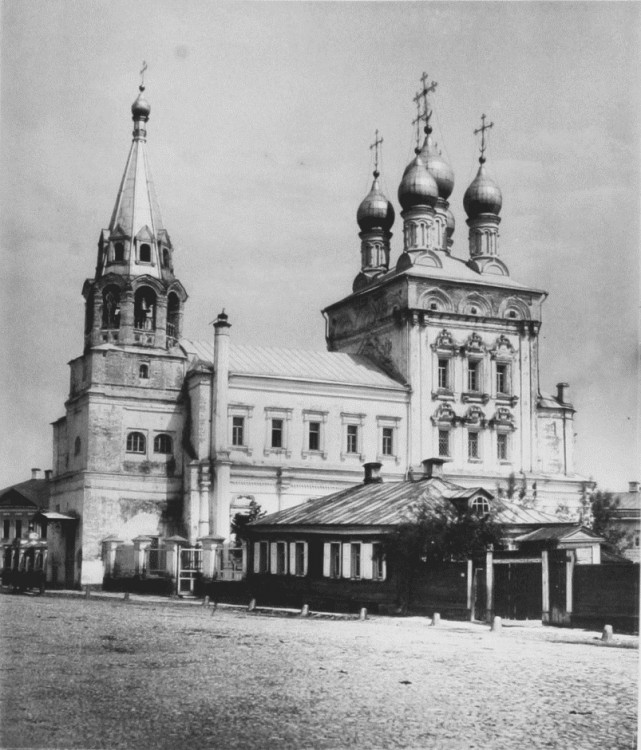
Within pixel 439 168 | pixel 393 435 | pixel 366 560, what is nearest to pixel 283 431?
pixel 393 435

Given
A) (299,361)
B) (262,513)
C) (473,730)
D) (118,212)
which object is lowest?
(473,730)

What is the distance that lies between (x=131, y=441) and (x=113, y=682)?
2481cm

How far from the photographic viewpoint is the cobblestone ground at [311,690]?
11.1 metres

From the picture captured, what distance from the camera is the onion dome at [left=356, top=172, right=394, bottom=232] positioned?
46.8 m

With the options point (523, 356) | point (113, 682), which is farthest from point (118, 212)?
point (113, 682)

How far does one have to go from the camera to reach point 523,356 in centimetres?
4312

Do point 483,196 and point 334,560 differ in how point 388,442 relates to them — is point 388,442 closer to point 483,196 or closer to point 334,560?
point 483,196

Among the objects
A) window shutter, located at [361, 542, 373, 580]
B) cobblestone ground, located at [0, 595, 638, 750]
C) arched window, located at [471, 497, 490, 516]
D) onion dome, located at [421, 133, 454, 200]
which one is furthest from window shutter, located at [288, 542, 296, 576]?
onion dome, located at [421, 133, 454, 200]

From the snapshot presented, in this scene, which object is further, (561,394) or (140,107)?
(561,394)

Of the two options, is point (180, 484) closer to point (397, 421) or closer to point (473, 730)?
point (397, 421)

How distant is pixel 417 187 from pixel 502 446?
10.7m

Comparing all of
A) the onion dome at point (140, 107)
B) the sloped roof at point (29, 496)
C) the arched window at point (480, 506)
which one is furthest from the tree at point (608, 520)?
the sloped roof at point (29, 496)

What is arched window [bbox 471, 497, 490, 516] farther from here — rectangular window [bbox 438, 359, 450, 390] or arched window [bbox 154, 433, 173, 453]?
rectangular window [bbox 438, 359, 450, 390]

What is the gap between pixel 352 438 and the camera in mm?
40656
